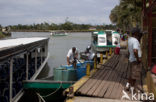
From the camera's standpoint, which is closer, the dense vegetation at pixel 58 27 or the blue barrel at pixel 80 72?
the blue barrel at pixel 80 72

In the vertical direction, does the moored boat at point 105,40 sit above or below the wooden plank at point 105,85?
above

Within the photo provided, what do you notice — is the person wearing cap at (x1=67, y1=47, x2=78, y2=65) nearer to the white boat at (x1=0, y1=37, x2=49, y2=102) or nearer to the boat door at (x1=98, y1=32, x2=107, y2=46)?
the white boat at (x1=0, y1=37, x2=49, y2=102)

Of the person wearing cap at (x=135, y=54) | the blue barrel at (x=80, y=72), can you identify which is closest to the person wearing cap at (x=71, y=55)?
the blue barrel at (x=80, y=72)

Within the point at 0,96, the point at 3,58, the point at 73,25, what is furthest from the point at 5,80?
the point at 73,25

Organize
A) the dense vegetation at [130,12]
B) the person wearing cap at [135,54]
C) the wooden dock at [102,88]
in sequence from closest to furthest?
the person wearing cap at [135,54], the wooden dock at [102,88], the dense vegetation at [130,12]

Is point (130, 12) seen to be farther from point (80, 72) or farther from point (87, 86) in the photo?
point (87, 86)

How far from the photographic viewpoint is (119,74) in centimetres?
815

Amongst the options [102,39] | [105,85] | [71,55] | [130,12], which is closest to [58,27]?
[130,12]

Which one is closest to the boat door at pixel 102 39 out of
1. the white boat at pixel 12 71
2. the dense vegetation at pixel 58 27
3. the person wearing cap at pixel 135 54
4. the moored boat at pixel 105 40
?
the moored boat at pixel 105 40

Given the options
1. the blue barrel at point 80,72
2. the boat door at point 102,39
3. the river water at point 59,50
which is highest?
the boat door at point 102,39

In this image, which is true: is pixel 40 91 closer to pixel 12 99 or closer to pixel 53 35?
pixel 12 99

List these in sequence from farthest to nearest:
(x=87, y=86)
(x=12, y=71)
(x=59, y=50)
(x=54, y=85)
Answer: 1. (x=59, y=50)
2. (x=54, y=85)
3. (x=12, y=71)
4. (x=87, y=86)

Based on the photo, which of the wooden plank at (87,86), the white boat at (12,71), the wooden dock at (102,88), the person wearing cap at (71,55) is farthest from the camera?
the person wearing cap at (71,55)

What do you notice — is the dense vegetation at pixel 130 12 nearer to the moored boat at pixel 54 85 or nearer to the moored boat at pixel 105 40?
the moored boat at pixel 105 40
